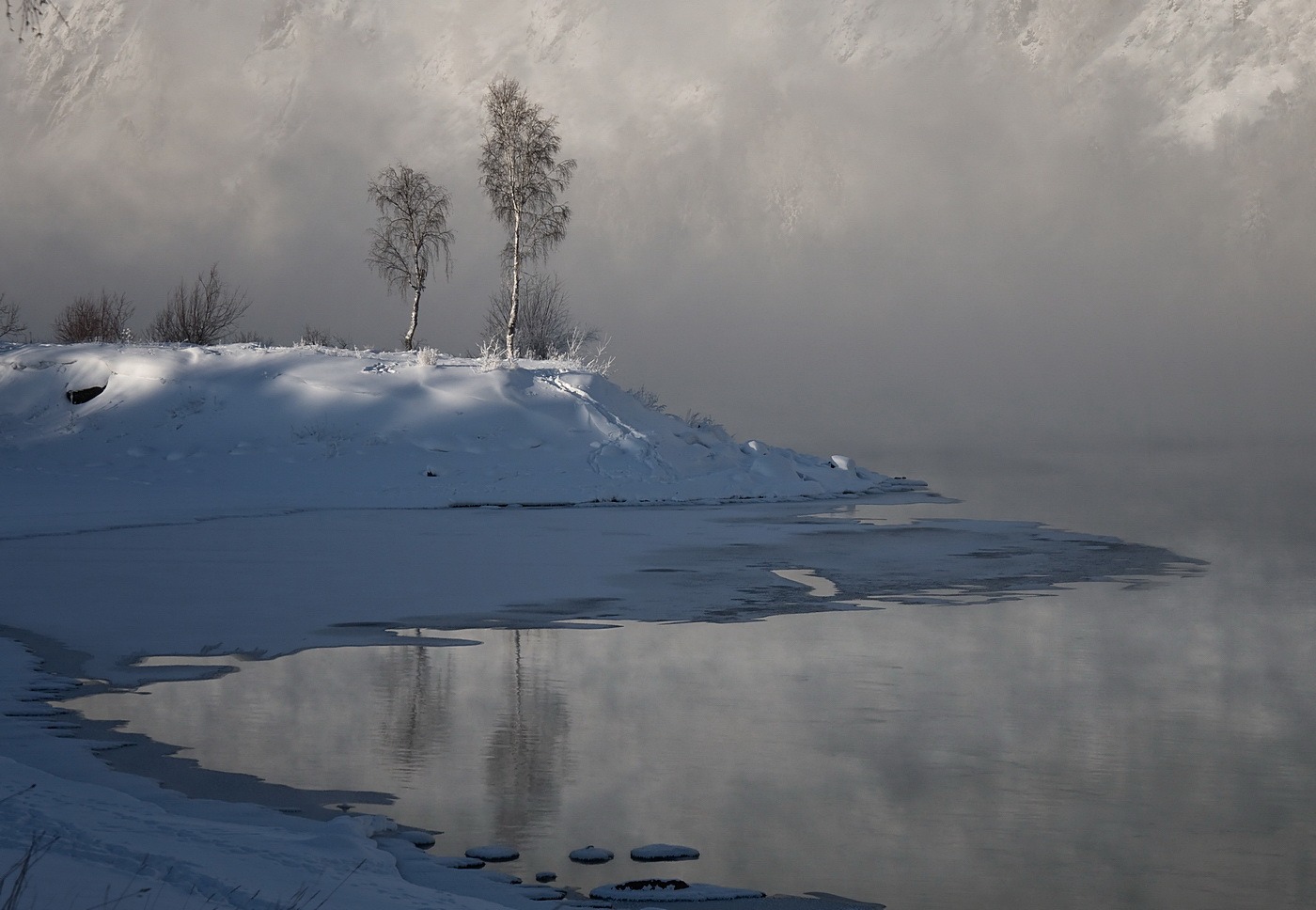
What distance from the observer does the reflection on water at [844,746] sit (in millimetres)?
5082

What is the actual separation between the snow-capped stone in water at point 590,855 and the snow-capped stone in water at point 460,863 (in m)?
0.36

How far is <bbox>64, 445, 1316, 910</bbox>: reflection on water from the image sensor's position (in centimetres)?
508

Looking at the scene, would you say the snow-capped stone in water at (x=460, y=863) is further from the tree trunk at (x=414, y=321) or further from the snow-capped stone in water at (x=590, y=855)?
the tree trunk at (x=414, y=321)

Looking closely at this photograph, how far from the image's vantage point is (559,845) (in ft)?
17.1

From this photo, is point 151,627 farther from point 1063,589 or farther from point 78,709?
point 1063,589

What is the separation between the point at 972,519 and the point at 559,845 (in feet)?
59.3

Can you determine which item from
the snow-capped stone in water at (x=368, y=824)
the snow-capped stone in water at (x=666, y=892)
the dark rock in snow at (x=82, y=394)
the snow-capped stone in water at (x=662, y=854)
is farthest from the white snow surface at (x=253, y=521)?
the snow-capped stone in water at (x=662, y=854)

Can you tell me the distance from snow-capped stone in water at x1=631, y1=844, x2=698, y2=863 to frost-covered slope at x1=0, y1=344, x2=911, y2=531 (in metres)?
17.6

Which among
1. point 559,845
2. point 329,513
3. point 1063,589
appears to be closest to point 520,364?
point 329,513

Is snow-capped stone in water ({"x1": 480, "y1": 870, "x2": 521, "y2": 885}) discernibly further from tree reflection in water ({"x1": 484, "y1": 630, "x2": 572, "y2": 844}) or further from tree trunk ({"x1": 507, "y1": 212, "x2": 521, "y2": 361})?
tree trunk ({"x1": 507, "y1": 212, "x2": 521, "y2": 361})

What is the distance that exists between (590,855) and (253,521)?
615 inches

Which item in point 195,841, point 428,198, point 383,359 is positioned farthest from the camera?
point 428,198

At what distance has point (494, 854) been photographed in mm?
5039

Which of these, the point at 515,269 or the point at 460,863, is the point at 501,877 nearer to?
the point at 460,863
